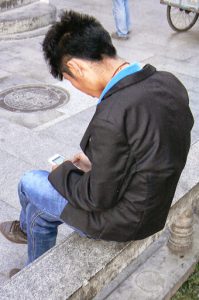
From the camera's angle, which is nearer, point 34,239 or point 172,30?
point 34,239

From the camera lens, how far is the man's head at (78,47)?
2047 millimetres

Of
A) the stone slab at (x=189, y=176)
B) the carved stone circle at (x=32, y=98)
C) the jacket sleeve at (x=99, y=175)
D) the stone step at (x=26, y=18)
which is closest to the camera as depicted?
the jacket sleeve at (x=99, y=175)

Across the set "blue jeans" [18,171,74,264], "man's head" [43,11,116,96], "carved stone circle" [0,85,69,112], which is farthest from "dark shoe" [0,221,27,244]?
"carved stone circle" [0,85,69,112]

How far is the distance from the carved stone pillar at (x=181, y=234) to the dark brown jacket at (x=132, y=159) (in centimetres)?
77

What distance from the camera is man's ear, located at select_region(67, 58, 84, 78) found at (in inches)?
81.0

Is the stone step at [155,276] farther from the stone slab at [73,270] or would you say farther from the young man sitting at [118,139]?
the young man sitting at [118,139]

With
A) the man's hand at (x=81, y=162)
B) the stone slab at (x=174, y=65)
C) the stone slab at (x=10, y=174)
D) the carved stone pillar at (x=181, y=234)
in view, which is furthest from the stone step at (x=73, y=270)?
the stone slab at (x=174, y=65)

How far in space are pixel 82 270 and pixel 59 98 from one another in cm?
363

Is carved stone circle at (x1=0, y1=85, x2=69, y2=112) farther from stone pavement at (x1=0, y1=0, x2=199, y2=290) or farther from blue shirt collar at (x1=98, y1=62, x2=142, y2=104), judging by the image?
blue shirt collar at (x1=98, y1=62, x2=142, y2=104)

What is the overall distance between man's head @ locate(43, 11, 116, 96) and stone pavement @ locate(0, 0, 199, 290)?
1.64 meters

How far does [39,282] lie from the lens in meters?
2.06

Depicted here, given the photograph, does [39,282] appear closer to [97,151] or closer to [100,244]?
[100,244]

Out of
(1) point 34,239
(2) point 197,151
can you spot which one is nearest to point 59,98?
→ (2) point 197,151

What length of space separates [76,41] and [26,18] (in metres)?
5.95
